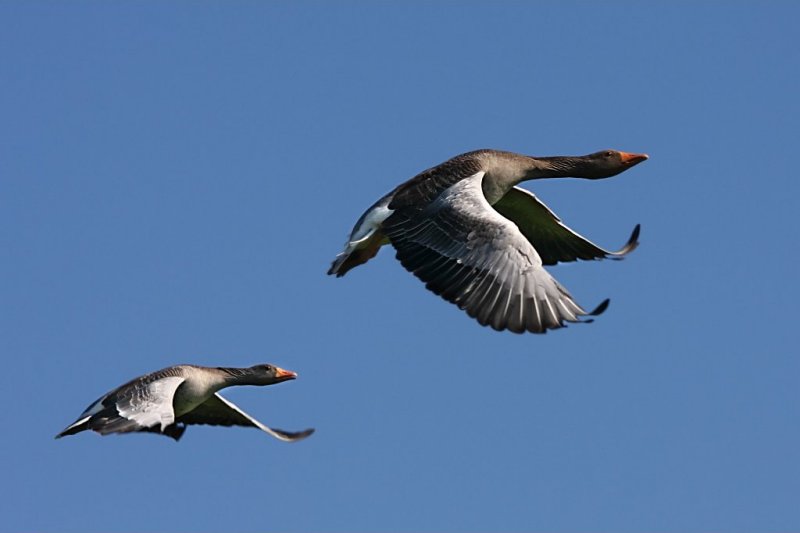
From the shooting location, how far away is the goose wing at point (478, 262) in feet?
66.4

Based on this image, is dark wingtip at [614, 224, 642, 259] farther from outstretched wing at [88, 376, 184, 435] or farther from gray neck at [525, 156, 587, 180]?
outstretched wing at [88, 376, 184, 435]

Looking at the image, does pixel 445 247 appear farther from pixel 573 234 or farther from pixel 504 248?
pixel 573 234

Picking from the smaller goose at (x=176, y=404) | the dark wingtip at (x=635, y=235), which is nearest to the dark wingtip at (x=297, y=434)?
the smaller goose at (x=176, y=404)

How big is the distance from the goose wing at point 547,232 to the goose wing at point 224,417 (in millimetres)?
5043

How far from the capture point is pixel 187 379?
2472 centimetres

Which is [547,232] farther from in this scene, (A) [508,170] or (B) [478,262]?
(B) [478,262]

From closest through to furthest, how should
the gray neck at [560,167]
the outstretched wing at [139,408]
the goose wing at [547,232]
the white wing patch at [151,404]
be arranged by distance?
the outstretched wing at [139,408] < the white wing patch at [151,404] < the gray neck at [560,167] < the goose wing at [547,232]

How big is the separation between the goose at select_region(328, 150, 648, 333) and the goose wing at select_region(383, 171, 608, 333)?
14 millimetres

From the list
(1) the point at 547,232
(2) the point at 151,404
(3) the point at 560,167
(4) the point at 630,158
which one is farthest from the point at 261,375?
(4) the point at 630,158

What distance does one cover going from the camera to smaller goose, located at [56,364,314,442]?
22062 mm

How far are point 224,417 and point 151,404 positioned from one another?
11.8 ft

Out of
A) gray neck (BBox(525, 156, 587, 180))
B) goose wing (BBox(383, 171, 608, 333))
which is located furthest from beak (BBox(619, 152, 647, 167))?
goose wing (BBox(383, 171, 608, 333))

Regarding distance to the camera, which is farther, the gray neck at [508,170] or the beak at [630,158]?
the beak at [630,158]

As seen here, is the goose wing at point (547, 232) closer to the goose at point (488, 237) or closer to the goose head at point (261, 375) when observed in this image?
the goose at point (488, 237)
